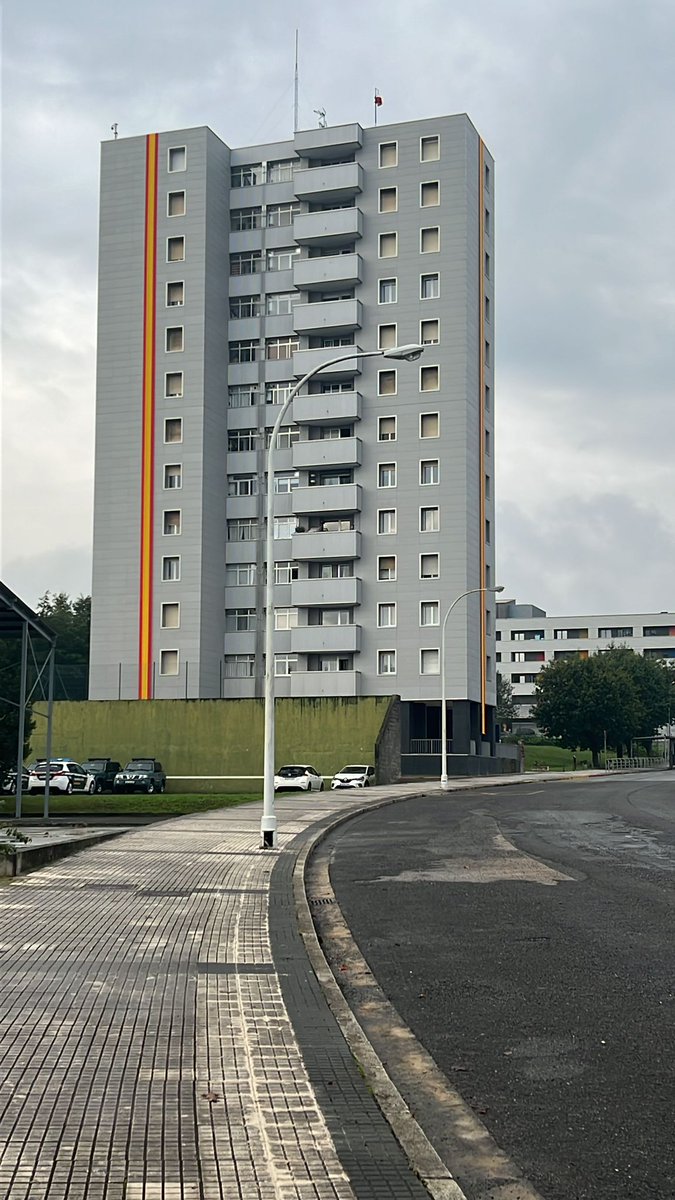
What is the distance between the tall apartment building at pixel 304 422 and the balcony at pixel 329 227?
0.36ft

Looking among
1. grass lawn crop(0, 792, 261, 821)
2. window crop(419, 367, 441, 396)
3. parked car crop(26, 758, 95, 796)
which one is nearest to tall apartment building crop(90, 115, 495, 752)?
window crop(419, 367, 441, 396)

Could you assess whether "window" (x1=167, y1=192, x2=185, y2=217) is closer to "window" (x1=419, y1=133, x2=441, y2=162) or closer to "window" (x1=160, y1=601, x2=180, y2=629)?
"window" (x1=419, y1=133, x2=441, y2=162)

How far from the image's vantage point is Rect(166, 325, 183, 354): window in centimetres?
6600

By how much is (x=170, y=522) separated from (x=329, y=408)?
34.7 ft

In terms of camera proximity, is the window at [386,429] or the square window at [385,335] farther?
the square window at [385,335]

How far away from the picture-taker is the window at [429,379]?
209 ft

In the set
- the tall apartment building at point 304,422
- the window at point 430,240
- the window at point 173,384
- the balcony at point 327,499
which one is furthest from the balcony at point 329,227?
the balcony at point 327,499

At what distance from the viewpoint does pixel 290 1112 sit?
17.1ft

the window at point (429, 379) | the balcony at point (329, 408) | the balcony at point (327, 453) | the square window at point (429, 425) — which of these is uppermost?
the window at point (429, 379)

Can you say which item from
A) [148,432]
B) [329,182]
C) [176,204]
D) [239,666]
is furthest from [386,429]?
[176,204]

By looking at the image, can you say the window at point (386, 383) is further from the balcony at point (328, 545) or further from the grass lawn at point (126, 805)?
the grass lawn at point (126, 805)

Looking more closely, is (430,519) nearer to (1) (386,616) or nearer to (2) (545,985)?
(1) (386,616)

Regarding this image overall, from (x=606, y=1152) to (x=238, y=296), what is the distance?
67.5 meters

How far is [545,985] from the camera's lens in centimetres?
809
